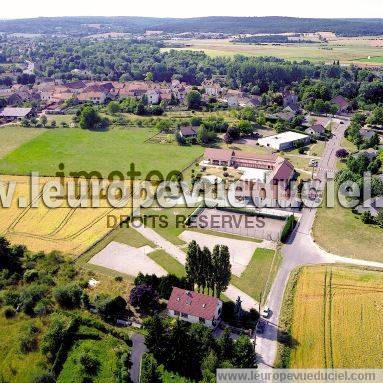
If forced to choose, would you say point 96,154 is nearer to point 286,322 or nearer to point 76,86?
point 286,322

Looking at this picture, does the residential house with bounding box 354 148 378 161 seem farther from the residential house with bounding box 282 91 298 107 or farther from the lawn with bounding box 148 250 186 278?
the lawn with bounding box 148 250 186 278

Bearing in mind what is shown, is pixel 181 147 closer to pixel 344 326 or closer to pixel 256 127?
pixel 256 127

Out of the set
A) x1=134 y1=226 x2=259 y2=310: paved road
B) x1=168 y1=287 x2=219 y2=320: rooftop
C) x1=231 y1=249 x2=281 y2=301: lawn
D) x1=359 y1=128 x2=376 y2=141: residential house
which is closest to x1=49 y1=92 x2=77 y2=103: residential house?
x1=359 y1=128 x2=376 y2=141: residential house

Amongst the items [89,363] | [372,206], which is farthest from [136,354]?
[372,206]

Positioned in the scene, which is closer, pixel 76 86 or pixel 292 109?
pixel 292 109

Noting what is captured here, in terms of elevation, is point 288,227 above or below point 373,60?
below

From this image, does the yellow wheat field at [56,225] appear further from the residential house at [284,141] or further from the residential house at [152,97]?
the residential house at [152,97]

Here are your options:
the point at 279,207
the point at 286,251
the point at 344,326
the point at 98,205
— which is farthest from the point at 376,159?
the point at 98,205
